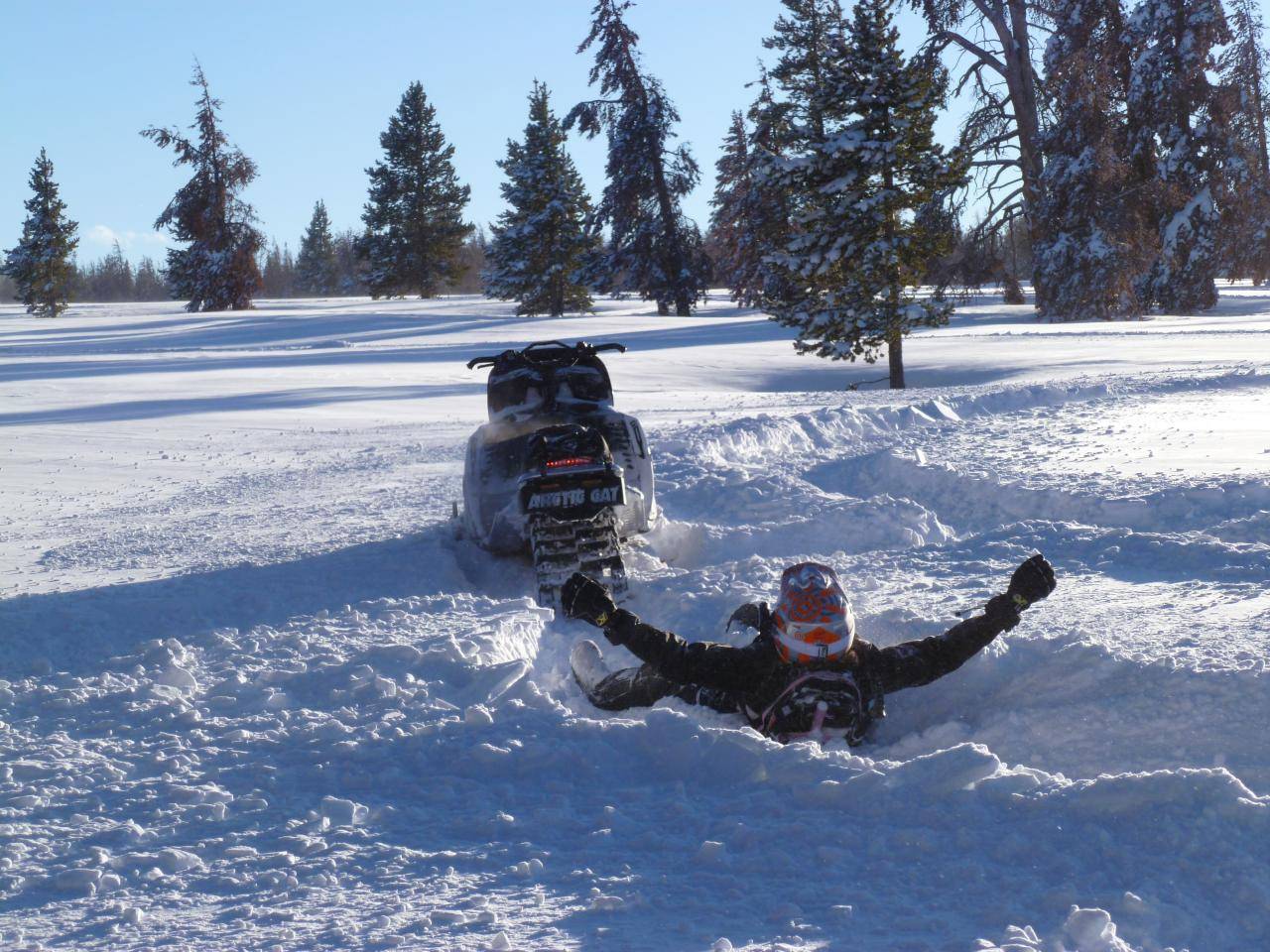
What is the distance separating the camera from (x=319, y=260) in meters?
90.9

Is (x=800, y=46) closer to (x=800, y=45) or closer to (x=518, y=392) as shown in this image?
(x=800, y=45)

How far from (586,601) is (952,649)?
153 centimetres

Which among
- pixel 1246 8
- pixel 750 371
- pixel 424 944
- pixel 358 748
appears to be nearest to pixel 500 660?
pixel 358 748

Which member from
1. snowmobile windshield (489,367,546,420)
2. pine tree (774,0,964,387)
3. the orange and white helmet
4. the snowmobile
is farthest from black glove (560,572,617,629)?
pine tree (774,0,964,387)

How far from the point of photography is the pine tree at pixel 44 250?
48.8 metres

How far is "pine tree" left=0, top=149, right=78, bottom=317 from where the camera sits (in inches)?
1921

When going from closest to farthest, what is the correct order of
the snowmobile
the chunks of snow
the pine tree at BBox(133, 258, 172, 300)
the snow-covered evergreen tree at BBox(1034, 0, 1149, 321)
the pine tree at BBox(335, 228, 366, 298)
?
the chunks of snow → the snowmobile → the snow-covered evergreen tree at BBox(1034, 0, 1149, 321) → the pine tree at BBox(335, 228, 366, 298) → the pine tree at BBox(133, 258, 172, 300)

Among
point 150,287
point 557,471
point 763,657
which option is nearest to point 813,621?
point 763,657

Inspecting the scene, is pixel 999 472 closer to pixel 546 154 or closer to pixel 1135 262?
pixel 1135 262

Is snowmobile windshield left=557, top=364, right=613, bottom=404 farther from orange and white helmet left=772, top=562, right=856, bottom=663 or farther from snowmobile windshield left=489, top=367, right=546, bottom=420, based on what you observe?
orange and white helmet left=772, top=562, right=856, bottom=663

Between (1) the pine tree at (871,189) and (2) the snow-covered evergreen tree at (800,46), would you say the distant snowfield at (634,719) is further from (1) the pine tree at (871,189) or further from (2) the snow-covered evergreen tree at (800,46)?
(2) the snow-covered evergreen tree at (800,46)

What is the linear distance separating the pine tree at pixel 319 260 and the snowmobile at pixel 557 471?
8668 centimetres

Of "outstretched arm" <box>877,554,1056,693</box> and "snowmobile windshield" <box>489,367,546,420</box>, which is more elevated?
"snowmobile windshield" <box>489,367,546,420</box>

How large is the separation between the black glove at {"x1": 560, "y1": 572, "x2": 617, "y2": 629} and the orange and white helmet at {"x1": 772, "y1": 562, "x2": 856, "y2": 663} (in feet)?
2.36
